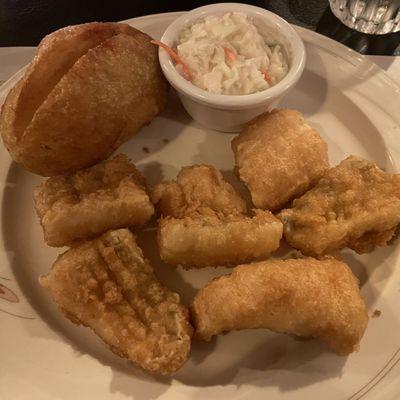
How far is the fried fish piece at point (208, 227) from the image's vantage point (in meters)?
1.51

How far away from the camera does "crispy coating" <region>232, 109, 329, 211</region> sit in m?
1.67

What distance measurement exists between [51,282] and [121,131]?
1.96 ft

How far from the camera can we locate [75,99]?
1.60 m

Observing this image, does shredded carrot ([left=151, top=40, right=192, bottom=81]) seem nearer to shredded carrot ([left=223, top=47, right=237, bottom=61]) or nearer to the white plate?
→ shredded carrot ([left=223, top=47, right=237, bottom=61])

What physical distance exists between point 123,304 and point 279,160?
680 mm

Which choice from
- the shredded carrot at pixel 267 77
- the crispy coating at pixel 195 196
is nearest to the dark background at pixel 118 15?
the shredded carrot at pixel 267 77

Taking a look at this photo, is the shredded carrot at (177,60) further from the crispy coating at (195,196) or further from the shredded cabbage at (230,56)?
the crispy coating at (195,196)

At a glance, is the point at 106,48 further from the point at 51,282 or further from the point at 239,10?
the point at 51,282

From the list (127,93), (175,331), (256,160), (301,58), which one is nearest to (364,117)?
(301,58)

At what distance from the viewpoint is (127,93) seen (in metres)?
1.72

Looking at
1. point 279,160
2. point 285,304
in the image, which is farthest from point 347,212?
point 285,304

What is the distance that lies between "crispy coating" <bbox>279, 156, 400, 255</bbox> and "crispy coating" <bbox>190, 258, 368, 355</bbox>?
0.48 ft

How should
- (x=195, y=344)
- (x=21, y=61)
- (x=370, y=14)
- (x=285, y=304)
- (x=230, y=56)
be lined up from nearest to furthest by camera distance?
(x=285, y=304)
(x=195, y=344)
(x=230, y=56)
(x=21, y=61)
(x=370, y=14)

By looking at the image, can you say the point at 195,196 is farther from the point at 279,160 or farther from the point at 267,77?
the point at 267,77
